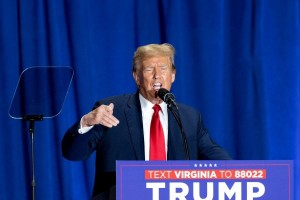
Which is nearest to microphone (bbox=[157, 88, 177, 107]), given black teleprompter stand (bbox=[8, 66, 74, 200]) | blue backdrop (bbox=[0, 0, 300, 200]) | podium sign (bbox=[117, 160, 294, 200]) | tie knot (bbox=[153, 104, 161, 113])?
podium sign (bbox=[117, 160, 294, 200])

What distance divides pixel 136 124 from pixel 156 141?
111 mm

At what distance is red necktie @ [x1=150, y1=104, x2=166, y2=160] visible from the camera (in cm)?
189

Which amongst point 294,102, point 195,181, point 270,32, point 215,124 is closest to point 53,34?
point 215,124

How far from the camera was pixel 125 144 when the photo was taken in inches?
75.9

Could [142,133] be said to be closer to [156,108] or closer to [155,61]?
[156,108]

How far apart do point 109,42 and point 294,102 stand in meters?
1.17

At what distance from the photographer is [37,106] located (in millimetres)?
2785

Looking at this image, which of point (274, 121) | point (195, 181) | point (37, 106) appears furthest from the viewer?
point (274, 121)

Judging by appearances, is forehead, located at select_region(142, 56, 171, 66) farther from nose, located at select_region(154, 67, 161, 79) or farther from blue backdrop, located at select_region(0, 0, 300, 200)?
blue backdrop, located at select_region(0, 0, 300, 200)

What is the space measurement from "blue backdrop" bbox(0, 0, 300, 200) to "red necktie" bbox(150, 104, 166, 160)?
1.12 meters

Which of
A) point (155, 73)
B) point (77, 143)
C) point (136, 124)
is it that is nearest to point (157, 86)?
point (155, 73)

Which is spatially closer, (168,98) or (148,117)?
(168,98)

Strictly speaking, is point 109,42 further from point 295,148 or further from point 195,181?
point 195,181

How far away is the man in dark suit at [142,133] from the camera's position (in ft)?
6.22
